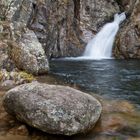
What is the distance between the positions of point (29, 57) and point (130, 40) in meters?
13.9

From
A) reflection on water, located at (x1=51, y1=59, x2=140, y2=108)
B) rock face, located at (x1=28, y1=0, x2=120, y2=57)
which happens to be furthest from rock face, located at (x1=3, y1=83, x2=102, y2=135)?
rock face, located at (x1=28, y1=0, x2=120, y2=57)

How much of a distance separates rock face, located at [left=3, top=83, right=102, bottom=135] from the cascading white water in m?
19.9

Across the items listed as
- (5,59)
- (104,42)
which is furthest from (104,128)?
(104,42)

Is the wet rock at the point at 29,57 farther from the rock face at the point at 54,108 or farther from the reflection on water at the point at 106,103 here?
the rock face at the point at 54,108

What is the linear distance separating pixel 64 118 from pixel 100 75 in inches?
351

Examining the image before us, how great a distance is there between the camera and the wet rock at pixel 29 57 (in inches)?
623

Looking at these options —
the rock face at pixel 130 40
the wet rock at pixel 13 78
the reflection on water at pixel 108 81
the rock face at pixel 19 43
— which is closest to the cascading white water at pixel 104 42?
the rock face at pixel 130 40

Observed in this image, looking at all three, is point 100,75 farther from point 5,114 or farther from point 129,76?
point 5,114

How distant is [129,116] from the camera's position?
31.8 ft

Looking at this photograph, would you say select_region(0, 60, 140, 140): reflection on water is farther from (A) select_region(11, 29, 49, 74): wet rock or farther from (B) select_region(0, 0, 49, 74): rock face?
(B) select_region(0, 0, 49, 74): rock face

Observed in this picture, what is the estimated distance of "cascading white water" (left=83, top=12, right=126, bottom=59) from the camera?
28.9 m

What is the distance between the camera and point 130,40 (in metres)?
27.5

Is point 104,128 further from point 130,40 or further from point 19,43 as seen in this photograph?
point 130,40

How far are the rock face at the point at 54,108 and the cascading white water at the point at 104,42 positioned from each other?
19.9 metres
